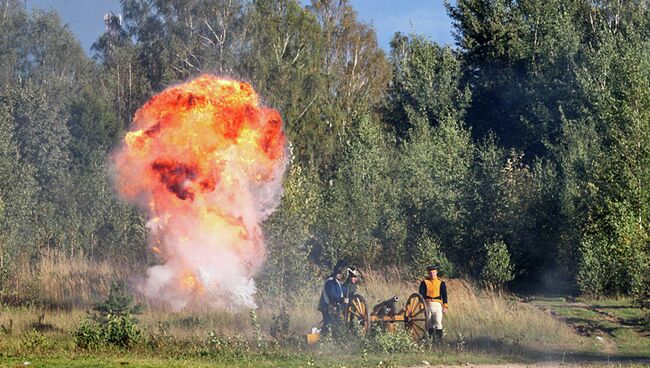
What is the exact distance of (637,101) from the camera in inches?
1105

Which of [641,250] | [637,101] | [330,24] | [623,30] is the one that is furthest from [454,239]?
[330,24]

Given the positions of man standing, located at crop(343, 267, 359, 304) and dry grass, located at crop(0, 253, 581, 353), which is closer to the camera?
man standing, located at crop(343, 267, 359, 304)

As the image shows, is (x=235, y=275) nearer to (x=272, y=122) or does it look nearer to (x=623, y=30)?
(x=272, y=122)

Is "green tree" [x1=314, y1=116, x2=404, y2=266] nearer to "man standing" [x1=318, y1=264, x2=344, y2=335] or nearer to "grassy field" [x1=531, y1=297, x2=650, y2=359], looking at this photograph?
"grassy field" [x1=531, y1=297, x2=650, y2=359]

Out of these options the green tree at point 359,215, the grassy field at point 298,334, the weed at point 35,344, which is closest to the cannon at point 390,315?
the grassy field at point 298,334

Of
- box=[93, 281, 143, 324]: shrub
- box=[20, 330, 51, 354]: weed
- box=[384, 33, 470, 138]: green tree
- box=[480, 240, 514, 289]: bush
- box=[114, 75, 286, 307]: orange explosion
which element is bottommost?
box=[20, 330, 51, 354]: weed

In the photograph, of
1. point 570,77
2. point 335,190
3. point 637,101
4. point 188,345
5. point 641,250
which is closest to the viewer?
point 188,345

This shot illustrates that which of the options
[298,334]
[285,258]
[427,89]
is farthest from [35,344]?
[427,89]

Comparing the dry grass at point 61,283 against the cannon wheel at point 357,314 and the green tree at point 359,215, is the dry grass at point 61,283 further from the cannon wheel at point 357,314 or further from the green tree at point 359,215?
the cannon wheel at point 357,314

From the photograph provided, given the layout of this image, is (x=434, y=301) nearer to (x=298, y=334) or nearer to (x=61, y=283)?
(x=298, y=334)

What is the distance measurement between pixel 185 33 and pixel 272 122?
3337 cm

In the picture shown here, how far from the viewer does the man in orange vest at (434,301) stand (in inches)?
892

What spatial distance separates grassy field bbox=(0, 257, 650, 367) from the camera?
1975cm

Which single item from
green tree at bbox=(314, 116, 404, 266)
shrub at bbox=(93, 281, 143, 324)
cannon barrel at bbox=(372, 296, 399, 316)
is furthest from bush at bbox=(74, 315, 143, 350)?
green tree at bbox=(314, 116, 404, 266)
